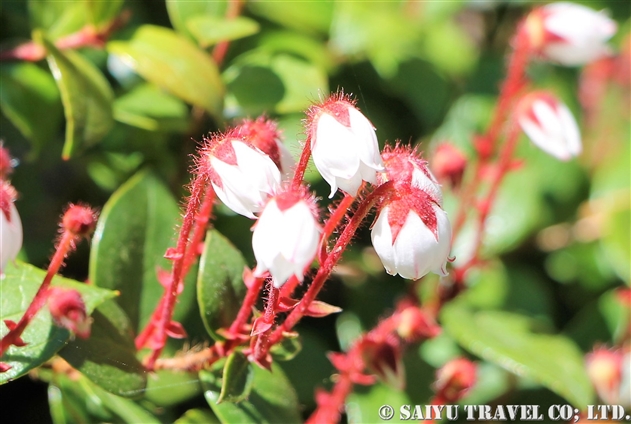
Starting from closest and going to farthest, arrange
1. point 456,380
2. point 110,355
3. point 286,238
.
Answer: point 286,238, point 110,355, point 456,380

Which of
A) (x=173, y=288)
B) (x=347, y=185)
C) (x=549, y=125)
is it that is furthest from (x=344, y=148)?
→ (x=549, y=125)

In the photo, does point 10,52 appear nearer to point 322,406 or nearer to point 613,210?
point 322,406

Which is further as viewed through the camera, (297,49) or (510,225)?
(510,225)

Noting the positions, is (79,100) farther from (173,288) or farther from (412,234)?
(412,234)

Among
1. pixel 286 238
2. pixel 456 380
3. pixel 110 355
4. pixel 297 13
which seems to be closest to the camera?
pixel 286 238

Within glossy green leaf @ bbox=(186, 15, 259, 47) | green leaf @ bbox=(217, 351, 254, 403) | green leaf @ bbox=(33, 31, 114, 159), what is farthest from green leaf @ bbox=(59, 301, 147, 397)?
glossy green leaf @ bbox=(186, 15, 259, 47)

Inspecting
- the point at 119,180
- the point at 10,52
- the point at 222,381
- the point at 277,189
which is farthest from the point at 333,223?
the point at 10,52
